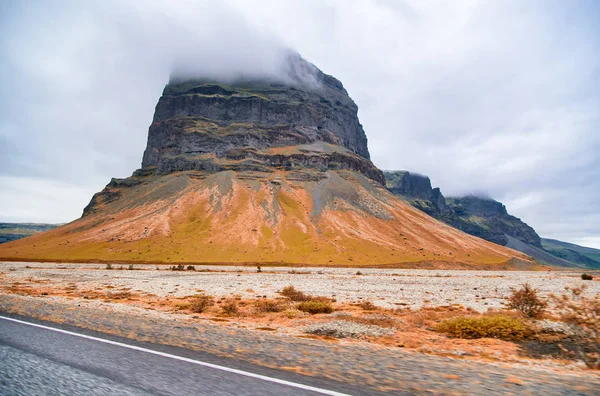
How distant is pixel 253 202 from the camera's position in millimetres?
122750

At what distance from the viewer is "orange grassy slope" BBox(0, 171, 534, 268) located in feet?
307

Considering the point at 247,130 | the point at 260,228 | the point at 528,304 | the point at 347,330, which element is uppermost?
the point at 247,130

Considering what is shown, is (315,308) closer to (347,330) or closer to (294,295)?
(347,330)

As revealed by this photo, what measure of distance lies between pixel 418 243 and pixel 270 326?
4233 inches

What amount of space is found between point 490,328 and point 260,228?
97252mm

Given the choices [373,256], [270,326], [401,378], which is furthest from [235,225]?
[401,378]

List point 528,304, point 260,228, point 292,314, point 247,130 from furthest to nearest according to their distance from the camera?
point 247,130 < point 260,228 < point 292,314 < point 528,304

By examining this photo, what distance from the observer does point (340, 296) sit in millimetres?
27453

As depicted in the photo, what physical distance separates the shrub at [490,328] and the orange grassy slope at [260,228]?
73709 millimetres

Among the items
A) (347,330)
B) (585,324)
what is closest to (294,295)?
(347,330)

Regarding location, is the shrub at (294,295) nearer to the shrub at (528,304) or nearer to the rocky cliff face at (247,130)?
the shrub at (528,304)

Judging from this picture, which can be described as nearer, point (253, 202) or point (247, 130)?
point (253, 202)

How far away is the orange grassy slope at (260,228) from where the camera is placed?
9362cm

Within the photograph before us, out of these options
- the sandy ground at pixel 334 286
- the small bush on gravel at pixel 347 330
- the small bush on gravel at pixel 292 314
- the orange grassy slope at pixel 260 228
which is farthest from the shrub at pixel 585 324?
the orange grassy slope at pixel 260 228
